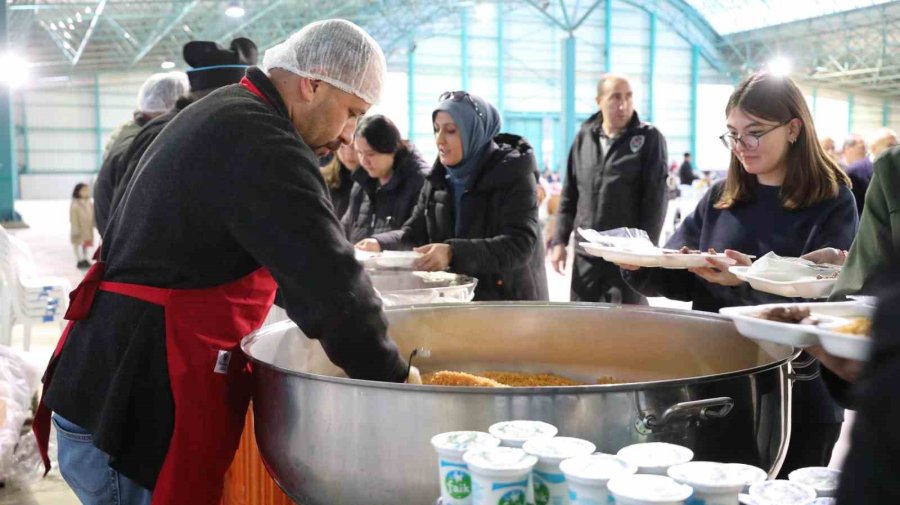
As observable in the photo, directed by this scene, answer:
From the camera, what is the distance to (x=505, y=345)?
1.84 metres

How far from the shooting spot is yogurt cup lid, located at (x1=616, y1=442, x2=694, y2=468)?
90 cm

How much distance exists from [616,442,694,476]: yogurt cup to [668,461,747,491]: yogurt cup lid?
1.0 inches

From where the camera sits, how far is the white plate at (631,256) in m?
1.74

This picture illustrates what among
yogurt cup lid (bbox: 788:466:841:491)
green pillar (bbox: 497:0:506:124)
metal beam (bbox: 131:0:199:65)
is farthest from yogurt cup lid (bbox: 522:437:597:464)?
green pillar (bbox: 497:0:506:124)

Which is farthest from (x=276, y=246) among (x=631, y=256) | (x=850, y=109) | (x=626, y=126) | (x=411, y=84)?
(x=850, y=109)

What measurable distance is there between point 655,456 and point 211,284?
0.77 m

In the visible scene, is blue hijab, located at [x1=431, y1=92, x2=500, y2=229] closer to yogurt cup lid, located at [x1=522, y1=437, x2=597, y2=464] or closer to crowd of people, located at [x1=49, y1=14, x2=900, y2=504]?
crowd of people, located at [x1=49, y1=14, x2=900, y2=504]

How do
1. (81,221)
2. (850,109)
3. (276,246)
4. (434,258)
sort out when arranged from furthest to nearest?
(850,109)
(81,221)
(434,258)
(276,246)

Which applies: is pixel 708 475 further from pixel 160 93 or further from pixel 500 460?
pixel 160 93

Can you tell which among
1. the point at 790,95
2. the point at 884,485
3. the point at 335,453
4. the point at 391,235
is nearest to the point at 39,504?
the point at 391,235

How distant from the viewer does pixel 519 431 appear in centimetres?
100

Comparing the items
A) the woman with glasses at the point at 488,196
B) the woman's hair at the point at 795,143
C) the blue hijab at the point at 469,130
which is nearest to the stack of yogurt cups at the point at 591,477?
the woman's hair at the point at 795,143

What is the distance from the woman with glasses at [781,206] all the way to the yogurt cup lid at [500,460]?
0.88 m

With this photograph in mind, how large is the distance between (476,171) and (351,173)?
1143mm
